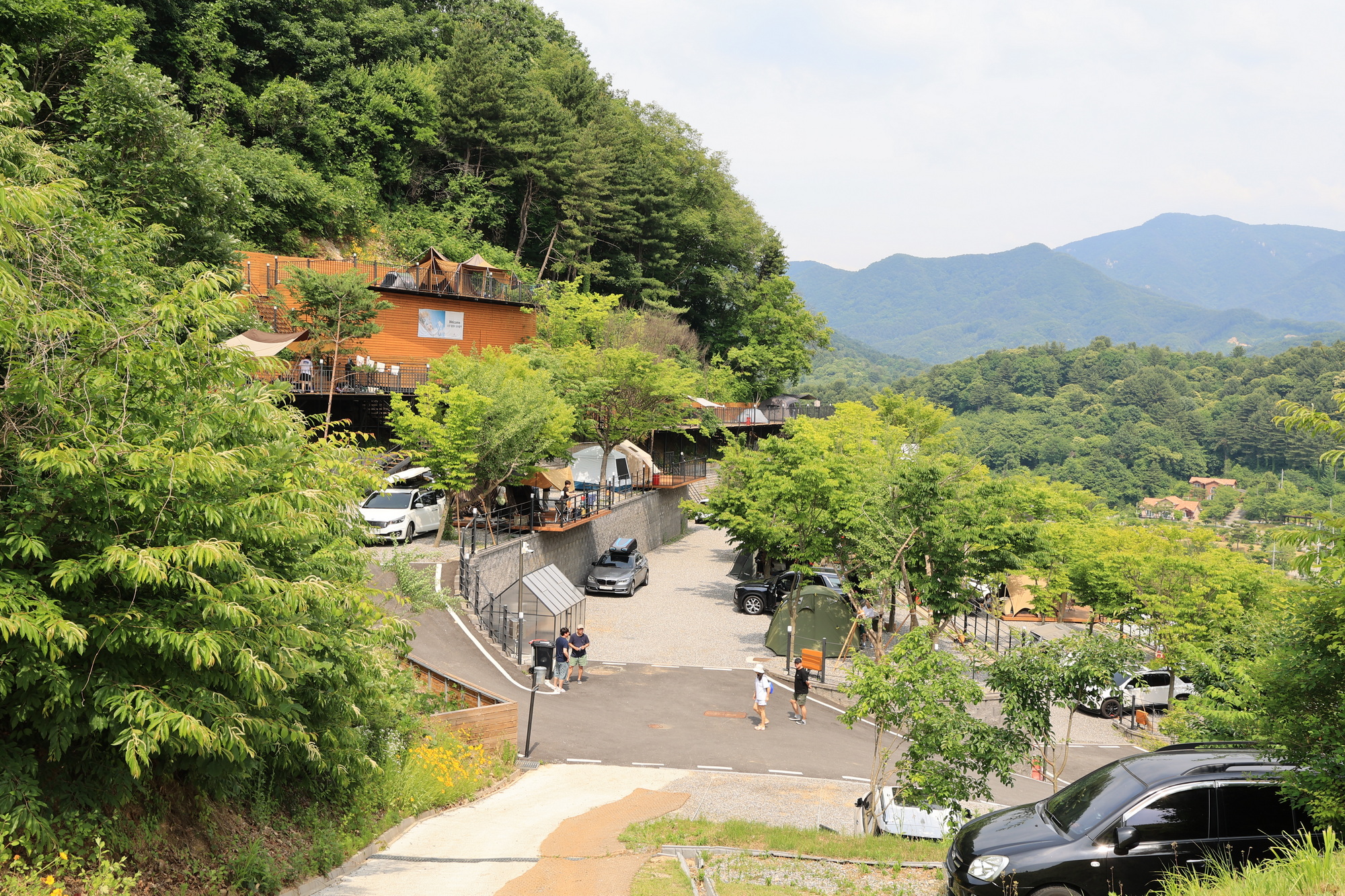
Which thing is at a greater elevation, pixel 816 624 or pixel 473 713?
pixel 473 713

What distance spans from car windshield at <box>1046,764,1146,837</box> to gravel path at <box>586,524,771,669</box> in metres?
16.2

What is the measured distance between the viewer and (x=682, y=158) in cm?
6912

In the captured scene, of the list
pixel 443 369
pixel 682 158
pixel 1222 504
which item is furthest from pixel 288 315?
pixel 1222 504

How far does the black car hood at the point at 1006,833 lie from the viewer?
7328 millimetres

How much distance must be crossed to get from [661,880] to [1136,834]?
14.6 ft

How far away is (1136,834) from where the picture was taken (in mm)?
7082

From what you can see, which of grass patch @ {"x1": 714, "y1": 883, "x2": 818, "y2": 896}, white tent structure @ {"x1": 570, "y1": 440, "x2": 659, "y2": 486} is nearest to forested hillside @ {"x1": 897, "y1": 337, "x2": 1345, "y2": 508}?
white tent structure @ {"x1": 570, "y1": 440, "x2": 659, "y2": 486}

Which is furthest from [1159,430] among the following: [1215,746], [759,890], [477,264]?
[759,890]

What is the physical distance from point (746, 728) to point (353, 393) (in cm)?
2014

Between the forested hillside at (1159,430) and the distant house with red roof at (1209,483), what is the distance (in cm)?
215

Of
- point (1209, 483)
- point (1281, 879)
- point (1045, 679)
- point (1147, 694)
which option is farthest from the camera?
point (1209, 483)

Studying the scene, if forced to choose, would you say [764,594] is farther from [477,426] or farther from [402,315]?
[402,315]

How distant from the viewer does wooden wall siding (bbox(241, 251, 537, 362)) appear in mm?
33969

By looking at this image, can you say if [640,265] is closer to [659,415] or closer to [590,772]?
[659,415]
